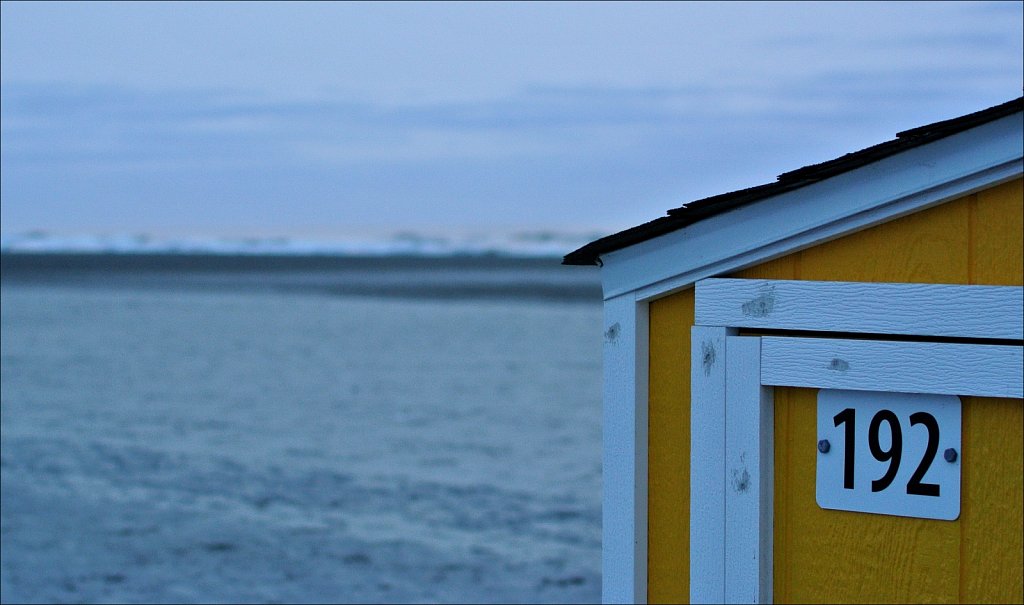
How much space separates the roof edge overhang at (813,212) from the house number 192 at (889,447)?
0.50 metres

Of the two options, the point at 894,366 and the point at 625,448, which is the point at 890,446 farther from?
the point at 625,448

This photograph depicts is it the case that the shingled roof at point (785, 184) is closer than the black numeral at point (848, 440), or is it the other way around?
the shingled roof at point (785, 184)

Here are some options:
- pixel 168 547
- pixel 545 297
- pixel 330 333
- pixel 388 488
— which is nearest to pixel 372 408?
pixel 388 488

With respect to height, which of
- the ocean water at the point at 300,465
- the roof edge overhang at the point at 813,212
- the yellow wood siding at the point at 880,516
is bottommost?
the ocean water at the point at 300,465

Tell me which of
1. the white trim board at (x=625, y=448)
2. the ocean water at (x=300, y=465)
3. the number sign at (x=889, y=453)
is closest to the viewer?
the number sign at (x=889, y=453)

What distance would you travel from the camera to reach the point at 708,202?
3189 mm

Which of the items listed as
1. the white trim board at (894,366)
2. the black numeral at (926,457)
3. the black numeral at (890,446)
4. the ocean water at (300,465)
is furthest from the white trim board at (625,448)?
the ocean water at (300,465)

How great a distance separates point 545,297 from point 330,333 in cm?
1595

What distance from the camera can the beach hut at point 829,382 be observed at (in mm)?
2902

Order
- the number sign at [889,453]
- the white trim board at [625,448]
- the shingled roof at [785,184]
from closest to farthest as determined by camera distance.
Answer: the shingled roof at [785,184]
the number sign at [889,453]
the white trim board at [625,448]

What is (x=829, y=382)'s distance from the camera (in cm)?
306

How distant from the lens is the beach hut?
2.90 meters

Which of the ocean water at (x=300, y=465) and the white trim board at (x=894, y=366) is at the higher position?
the white trim board at (x=894, y=366)

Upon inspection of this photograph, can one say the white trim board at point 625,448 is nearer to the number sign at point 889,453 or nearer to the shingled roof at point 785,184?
the shingled roof at point 785,184
